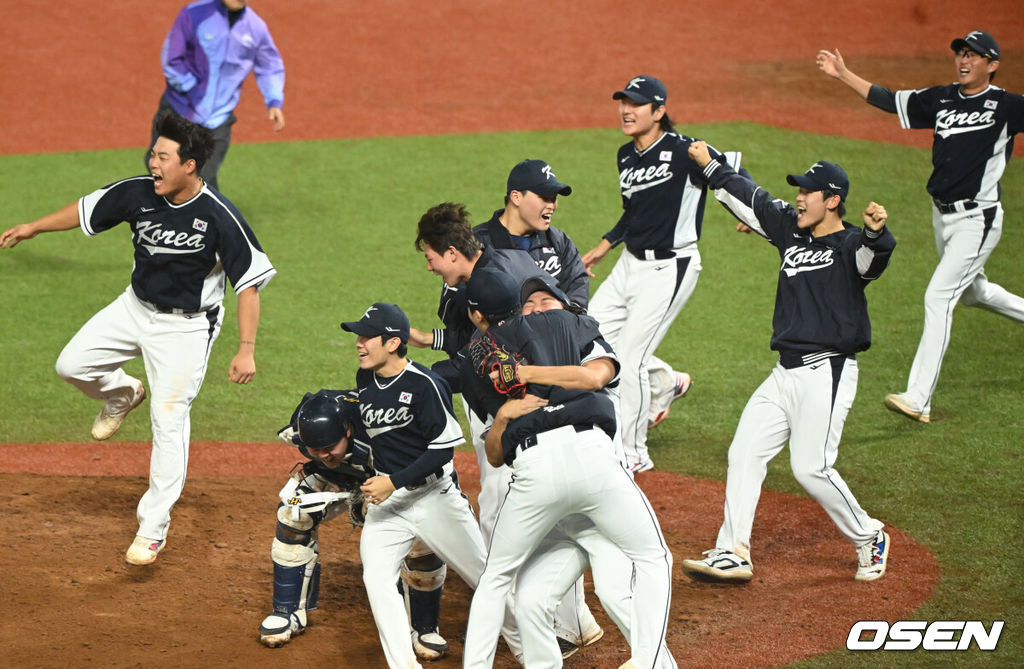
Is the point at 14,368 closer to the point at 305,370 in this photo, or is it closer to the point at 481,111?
the point at 305,370

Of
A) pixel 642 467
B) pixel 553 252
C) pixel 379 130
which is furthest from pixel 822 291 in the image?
pixel 379 130

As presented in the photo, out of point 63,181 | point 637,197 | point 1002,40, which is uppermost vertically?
point 637,197

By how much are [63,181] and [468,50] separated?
21.6 feet

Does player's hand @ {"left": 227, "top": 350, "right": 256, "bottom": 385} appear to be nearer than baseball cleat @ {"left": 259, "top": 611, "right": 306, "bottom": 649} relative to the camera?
No

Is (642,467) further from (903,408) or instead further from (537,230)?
(537,230)

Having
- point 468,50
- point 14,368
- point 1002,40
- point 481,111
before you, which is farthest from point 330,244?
point 1002,40

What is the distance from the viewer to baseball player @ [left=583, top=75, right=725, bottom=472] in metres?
7.19

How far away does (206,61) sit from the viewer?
1059 centimetres

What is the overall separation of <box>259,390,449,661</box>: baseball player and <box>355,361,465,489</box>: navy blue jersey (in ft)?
0.29

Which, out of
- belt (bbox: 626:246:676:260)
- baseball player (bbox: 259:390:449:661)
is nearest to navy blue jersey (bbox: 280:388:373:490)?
baseball player (bbox: 259:390:449:661)

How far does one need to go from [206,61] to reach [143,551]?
5912 millimetres

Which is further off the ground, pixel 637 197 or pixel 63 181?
pixel 637 197

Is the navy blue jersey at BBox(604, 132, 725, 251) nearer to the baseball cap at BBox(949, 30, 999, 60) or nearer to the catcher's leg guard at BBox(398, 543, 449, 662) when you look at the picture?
the baseball cap at BBox(949, 30, 999, 60)

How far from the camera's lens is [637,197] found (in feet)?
23.9
